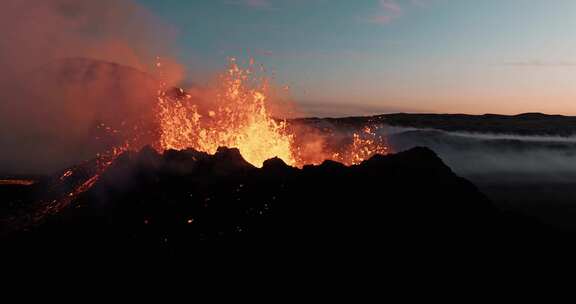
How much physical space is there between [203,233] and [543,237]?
21615 mm

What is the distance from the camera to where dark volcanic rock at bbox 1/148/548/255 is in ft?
97.5

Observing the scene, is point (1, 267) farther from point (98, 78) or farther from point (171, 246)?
point (98, 78)

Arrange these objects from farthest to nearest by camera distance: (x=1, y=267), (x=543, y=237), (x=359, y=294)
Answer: (x=543, y=237) → (x=1, y=267) → (x=359, y=294)

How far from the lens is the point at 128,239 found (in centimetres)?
2991

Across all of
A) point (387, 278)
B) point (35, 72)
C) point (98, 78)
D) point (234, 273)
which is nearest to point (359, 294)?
point (387, 278)

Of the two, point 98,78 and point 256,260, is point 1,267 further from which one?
point 98,78

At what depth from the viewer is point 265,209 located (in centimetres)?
3052

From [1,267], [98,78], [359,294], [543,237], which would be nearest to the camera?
[359,294]

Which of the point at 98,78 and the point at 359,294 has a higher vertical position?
the point at 98,78

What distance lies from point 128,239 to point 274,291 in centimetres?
900

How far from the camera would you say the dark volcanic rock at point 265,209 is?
1170 inches

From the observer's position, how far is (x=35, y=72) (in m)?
171

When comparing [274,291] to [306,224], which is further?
[306,224]

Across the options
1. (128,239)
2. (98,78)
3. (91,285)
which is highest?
(98,78)
